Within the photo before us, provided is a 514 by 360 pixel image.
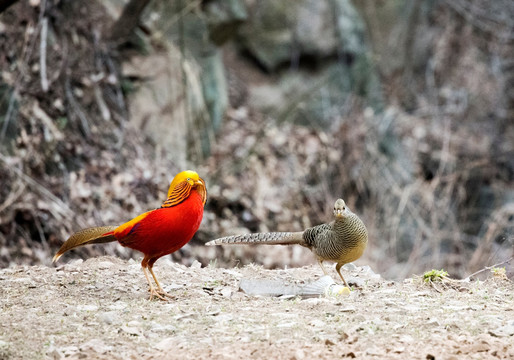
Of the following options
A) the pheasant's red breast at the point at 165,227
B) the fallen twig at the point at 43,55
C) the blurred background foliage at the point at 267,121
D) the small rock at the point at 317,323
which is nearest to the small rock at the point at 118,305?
the pheasant's red breast at the point at 165,227

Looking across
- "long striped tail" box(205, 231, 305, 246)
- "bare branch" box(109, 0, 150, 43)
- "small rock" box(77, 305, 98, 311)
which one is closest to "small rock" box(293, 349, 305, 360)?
"small rock" box(77, 305, 98, 311)

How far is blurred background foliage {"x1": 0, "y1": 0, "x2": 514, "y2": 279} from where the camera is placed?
24.7 ft

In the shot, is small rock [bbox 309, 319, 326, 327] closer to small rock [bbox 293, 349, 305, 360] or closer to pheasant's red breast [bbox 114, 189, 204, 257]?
small rock [bbox 293, 349, 305, 360]

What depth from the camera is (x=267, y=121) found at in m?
10.6

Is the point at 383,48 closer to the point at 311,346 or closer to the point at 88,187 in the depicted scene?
the point at 88,187

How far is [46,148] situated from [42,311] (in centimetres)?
421

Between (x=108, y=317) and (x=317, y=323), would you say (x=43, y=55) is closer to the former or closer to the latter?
(x=108, y=317)

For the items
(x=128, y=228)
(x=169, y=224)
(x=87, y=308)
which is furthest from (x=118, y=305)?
(x=169, y=224)

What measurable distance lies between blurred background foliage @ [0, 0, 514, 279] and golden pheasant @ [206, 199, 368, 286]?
1.34 m

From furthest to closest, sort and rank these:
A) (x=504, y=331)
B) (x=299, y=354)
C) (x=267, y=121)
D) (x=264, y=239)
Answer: (x=267, y=121)
(x=264, y=239)
(x=504, y=331)
(x=299, y=354)

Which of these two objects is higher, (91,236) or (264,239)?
(91,236)

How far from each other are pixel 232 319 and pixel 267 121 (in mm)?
7344

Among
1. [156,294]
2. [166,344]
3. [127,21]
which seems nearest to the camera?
[166,344]

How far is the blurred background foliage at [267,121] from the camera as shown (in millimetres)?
7543
